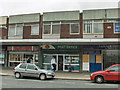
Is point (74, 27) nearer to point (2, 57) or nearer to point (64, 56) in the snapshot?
point (64, 56)

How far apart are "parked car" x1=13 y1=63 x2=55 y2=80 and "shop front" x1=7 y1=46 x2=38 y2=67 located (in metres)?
6.16

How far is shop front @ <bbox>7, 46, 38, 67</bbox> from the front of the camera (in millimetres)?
19531

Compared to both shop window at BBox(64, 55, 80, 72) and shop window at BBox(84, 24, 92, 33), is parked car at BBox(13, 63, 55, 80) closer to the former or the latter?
shop window at BBox(64, 55, 80, 72)

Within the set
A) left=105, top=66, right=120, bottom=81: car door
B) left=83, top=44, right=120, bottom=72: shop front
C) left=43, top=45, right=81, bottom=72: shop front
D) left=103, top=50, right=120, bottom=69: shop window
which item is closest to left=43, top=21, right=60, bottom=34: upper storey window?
left=43, top=45, right=81, bottom=72: shop front

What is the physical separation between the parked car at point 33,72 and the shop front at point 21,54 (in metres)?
6.16

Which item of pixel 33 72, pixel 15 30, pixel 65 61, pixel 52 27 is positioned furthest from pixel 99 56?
pixel 15 30

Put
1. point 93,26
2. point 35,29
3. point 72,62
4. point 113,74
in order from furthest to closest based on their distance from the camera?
point 35,29 < point 72,62 < point 93,26 < point 113,74

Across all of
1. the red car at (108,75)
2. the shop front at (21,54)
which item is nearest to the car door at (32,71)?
the red car at (108,75)

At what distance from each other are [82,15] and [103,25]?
2.74m

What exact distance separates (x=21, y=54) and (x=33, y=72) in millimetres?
8087

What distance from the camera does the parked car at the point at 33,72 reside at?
495 inches

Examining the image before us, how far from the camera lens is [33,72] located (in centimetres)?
1273

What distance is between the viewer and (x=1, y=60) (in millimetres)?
20969

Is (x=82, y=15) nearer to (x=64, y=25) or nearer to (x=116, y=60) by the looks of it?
(x=64, y=25)
